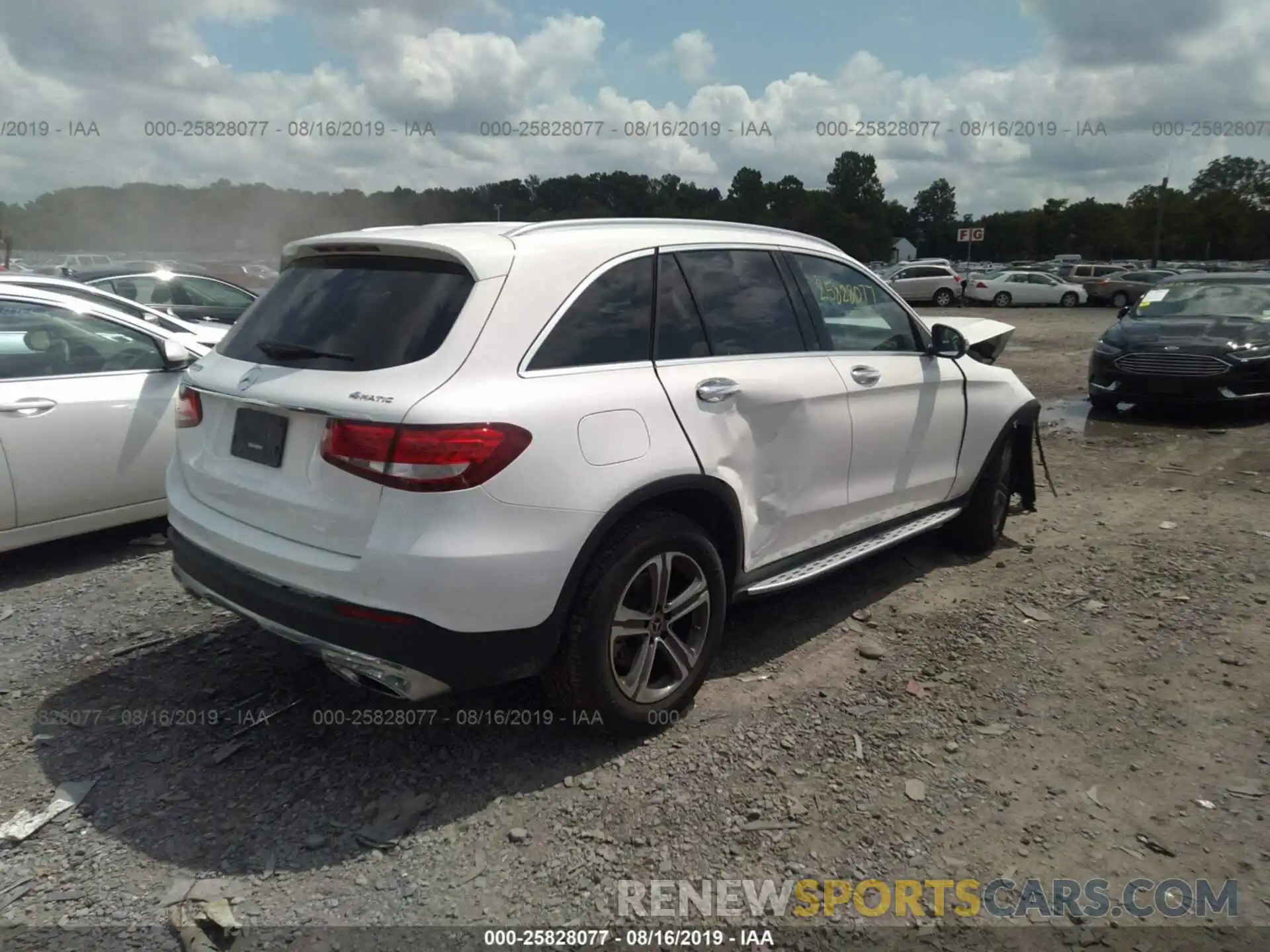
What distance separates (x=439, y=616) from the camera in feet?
8.57

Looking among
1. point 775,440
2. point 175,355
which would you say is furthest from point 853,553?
point 175,355

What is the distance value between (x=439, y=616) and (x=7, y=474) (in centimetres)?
325

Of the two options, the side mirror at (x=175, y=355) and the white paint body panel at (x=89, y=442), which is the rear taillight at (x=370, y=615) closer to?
the white paint body panel at (x=89, y=442)

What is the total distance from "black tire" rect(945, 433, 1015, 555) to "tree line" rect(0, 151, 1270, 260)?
6.89ft

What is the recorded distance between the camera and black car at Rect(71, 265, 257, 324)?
1182 cm

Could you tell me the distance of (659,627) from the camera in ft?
10.5

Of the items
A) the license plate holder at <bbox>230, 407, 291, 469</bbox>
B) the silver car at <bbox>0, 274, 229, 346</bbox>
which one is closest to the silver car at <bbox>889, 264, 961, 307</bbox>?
the silver car at <bbox>0, 274, 229, 346</bbox>

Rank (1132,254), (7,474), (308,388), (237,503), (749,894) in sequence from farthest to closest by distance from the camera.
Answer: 1. (1132,254)
2. (7,474)
3. (237,503)
4. (308,388)
5. (749,894)

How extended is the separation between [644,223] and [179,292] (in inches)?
436

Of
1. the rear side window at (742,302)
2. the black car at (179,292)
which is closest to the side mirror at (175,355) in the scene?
the rear side window at (742,302)

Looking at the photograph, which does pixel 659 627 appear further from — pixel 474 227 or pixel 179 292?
pixel 179 292

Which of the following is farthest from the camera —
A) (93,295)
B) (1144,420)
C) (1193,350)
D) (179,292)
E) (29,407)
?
(179,292)

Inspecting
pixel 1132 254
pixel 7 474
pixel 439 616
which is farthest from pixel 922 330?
pixel 1132 254

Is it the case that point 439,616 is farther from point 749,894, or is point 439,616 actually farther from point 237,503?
point 749,894
